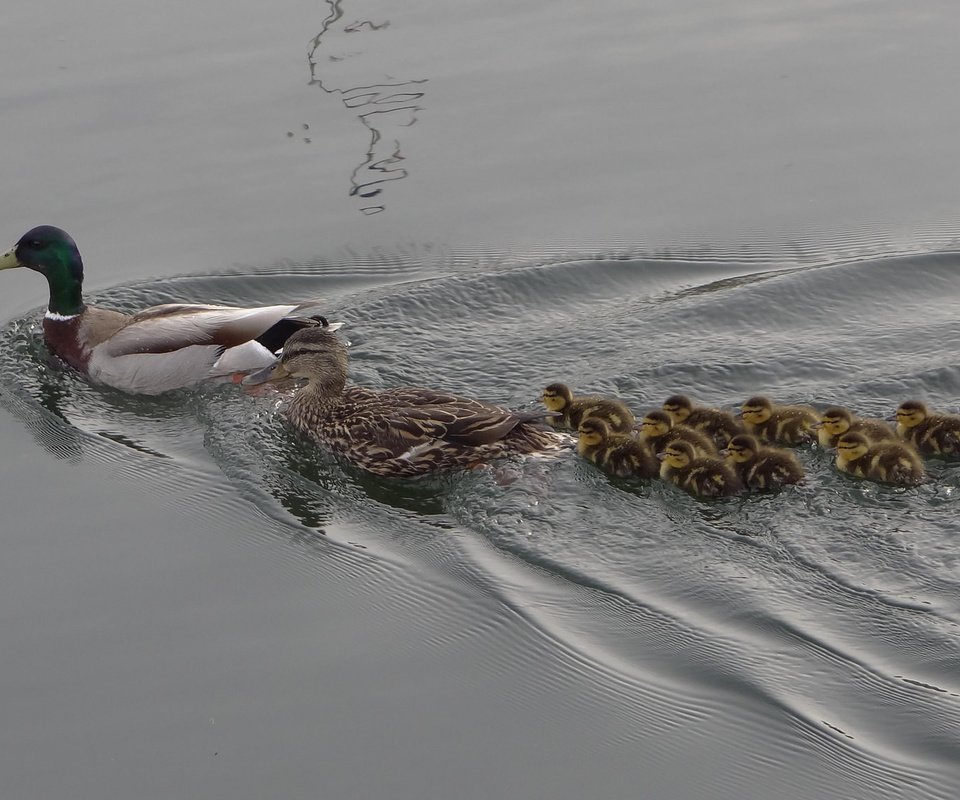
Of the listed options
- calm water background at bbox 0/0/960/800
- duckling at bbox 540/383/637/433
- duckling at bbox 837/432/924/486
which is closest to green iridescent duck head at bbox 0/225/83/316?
calm water background at bbox 0/0/960/800

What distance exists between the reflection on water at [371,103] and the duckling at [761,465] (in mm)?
3464

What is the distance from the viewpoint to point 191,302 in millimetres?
8109

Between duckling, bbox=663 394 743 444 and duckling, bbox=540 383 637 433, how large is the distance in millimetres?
196

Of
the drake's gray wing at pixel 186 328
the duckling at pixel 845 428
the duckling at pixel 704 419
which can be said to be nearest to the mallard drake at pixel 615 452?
the duckling at pixel 704 419

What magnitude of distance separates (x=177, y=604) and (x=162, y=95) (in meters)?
5.66

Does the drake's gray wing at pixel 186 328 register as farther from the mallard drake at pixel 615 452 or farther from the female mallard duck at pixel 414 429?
the mallard drake at pixel 615 452

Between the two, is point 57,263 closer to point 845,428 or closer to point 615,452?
point 615,452

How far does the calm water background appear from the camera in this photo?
15.2ft

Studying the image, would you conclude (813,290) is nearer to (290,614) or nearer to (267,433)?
(267,433)

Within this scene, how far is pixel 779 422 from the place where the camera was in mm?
6273

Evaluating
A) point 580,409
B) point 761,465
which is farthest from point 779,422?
point 580,409

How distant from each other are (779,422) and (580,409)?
881 mm

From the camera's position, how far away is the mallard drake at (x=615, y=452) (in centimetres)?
611

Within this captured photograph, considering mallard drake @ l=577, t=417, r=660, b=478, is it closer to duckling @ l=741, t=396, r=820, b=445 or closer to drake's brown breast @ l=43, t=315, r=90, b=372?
duckling @ l=741, t=396, r=820, b=445
